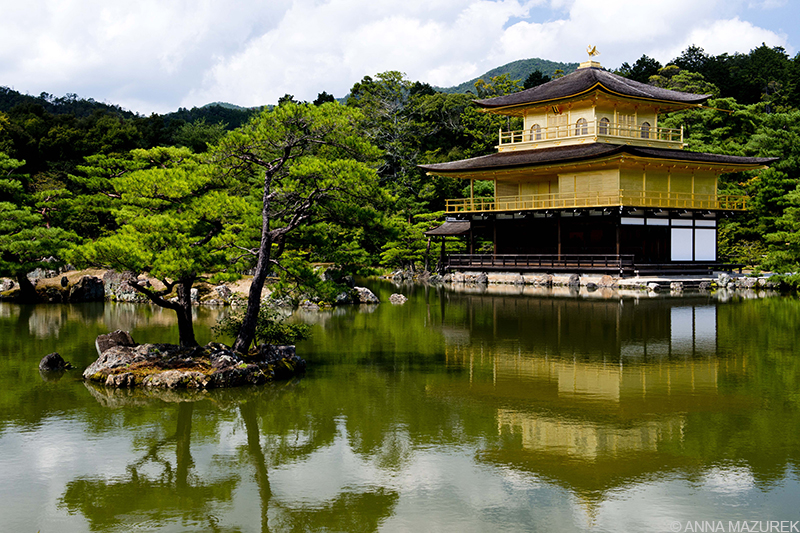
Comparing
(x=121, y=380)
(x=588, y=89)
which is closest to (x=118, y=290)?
(x=121, y=380)

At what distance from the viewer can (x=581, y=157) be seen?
34.6m

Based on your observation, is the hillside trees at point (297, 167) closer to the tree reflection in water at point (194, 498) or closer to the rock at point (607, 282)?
the tree reflection in water at point (194, 498)

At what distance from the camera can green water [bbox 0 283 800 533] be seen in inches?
258

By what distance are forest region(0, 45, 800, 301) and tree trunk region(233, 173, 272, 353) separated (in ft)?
0.17

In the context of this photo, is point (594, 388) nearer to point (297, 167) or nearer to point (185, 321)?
point (297, 167)

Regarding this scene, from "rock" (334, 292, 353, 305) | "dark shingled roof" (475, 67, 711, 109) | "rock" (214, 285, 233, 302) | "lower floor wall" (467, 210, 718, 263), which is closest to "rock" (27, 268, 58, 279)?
"rock" (214, 285, 233, 302)

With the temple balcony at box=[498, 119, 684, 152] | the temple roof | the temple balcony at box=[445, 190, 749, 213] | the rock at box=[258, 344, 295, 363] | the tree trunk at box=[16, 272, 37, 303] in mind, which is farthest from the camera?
the temple roof

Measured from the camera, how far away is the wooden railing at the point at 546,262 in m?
33.5

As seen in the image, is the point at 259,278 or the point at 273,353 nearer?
the point at 259,278

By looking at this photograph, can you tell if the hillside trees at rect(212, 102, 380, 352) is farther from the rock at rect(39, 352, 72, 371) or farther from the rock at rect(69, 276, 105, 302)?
the rock at rect(69, 276, 105, 302)

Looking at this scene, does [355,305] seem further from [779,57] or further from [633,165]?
[779,57]

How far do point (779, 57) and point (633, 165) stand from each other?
43.5m

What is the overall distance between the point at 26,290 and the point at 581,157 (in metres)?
25.5

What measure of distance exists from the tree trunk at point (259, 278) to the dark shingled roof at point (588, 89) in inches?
1050
